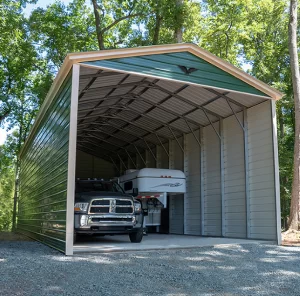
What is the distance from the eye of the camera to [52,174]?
9984mm

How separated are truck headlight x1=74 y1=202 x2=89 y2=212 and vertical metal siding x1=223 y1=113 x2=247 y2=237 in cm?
514

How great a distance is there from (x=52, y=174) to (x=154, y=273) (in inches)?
192

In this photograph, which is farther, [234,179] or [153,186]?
[153,186]

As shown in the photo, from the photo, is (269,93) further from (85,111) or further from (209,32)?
(209,32)

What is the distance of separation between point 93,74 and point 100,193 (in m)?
3.04

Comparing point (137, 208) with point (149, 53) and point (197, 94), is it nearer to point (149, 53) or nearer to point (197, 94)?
point (149, 53)

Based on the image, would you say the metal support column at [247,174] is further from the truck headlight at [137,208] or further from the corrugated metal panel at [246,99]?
the truck headlight at [137,208]

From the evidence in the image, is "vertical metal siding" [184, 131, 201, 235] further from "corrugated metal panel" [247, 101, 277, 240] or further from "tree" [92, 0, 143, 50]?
"tree" [92, 0, 143, 50]

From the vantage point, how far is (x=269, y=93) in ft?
35.5

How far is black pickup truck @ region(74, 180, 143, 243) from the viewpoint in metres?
9.09

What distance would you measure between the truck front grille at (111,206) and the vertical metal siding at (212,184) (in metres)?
4.51

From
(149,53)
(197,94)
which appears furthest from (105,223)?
(197,94)

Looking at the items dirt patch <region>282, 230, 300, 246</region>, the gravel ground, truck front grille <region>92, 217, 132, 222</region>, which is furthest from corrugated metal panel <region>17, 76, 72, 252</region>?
dirt patch <region>282, 230, 300, 246</region>

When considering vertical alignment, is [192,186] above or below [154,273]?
above
